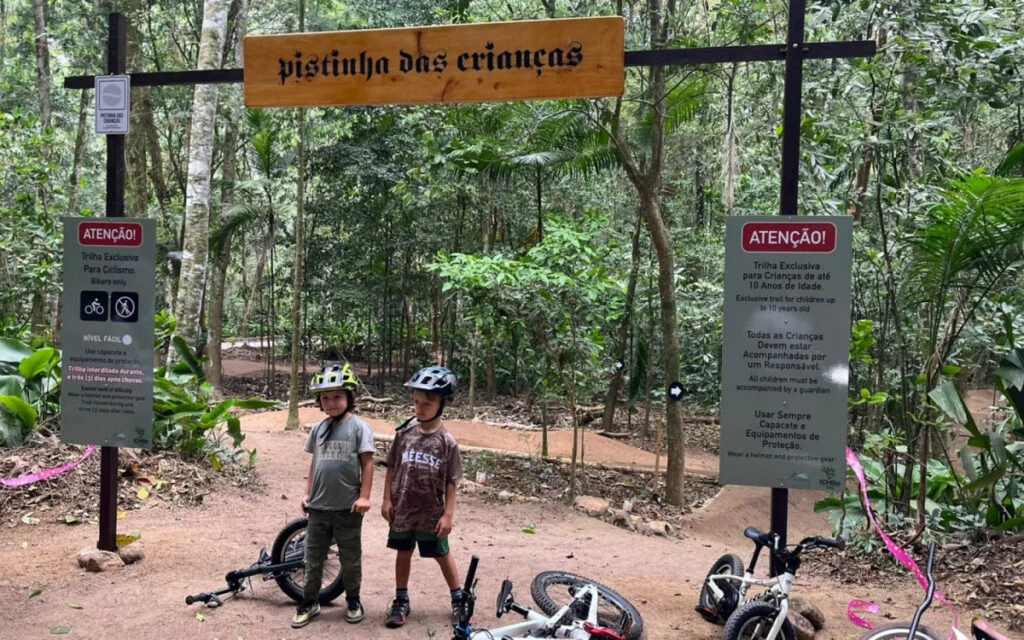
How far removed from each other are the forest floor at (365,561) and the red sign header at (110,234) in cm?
202

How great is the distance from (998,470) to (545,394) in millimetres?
5393

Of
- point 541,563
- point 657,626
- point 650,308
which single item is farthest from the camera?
point 650,308

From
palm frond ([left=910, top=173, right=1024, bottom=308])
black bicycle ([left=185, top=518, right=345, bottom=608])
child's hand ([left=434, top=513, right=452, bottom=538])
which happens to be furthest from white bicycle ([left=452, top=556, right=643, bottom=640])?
palm frond ([left=910, top=173, right=1024, bottom=308])

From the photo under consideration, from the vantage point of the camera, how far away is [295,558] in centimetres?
470

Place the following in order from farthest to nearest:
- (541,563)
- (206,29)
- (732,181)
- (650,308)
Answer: (650,308)
(732,181)
(206,29)
(541,563)

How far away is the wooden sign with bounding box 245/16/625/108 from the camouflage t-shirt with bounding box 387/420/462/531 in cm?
193

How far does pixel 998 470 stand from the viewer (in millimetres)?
5543

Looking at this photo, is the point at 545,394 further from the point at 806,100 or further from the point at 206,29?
the point at 206,29

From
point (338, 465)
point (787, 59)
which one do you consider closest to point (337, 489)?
point (338, 465)

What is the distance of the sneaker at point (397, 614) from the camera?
428 centimetres

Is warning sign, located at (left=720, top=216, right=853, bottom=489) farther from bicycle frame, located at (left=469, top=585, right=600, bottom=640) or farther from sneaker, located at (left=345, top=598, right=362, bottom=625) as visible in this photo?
sneaker, located at (left=345, top=598, right=362, bottom=625)

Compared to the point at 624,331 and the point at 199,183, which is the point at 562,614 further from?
the point at 624,331

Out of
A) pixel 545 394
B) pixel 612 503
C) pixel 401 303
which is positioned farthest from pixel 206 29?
pixel 401 303

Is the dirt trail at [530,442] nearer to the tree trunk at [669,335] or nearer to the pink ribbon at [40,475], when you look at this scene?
the tree trunk at [669,335]
